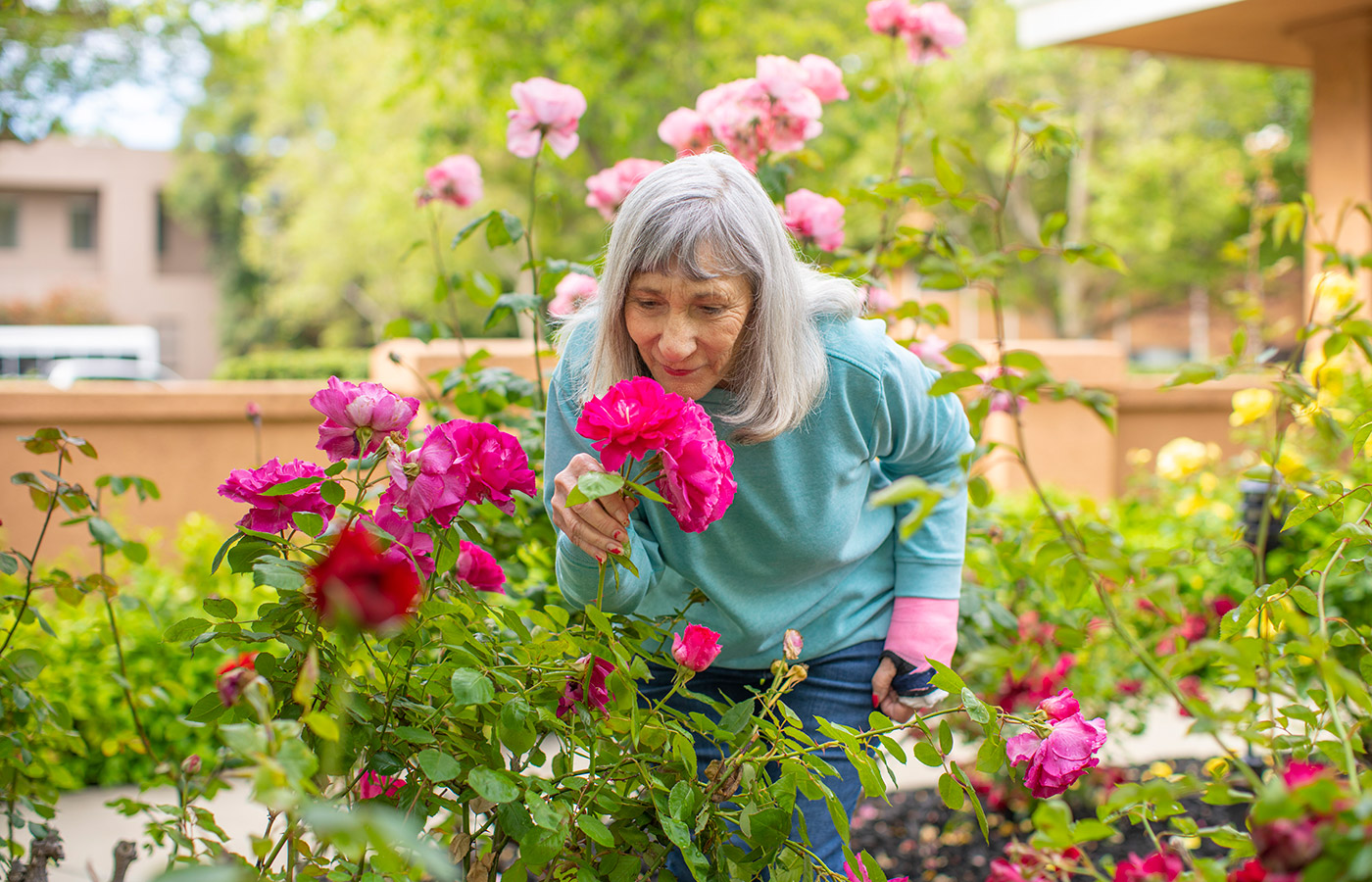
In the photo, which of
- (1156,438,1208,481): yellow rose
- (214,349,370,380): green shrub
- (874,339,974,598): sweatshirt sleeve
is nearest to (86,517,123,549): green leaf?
(874,339,974,598): sweatshirt sleeve

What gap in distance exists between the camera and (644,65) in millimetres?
9469

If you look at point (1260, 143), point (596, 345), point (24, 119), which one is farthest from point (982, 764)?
point (1260, 143)

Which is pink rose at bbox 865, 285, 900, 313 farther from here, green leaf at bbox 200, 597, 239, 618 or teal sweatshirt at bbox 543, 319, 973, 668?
green leaf at bbox 200, 597, 239, 618

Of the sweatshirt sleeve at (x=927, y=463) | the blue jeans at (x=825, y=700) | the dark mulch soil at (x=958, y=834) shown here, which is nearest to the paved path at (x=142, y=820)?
the dark mulch soil at (x=958, y=834)

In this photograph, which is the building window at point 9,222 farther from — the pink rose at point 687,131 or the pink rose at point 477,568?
the pink rose at point 477,568

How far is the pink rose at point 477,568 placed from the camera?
138cm

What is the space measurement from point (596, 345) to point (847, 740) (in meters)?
0.65

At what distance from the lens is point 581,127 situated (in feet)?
30.7

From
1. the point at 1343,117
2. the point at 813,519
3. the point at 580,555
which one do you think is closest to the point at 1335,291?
the point at 813,519

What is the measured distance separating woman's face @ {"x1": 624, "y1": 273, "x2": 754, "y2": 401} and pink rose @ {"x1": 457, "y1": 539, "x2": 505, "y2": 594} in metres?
0.34

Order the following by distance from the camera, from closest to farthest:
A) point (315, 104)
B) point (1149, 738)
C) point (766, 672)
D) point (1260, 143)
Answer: point (766, 672) → point (1149, 738) → point (1260, 143) → point (315, 104)

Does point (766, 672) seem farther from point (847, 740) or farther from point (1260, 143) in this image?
point (1260, 143)

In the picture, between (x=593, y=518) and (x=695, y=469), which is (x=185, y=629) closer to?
(x=593, y=518)

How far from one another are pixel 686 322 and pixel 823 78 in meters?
1.07
